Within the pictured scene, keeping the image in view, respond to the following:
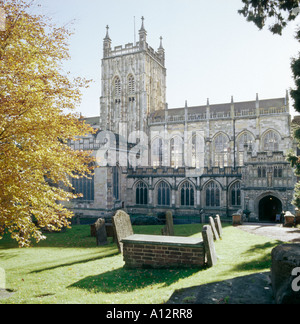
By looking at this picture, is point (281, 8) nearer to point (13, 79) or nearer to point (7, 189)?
point (13, 79)

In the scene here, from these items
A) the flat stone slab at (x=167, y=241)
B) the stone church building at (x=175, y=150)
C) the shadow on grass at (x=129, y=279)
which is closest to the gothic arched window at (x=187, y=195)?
the stone church building at (x=175, y=150)

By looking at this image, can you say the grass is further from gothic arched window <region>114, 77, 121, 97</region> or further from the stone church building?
gothic arched window <region>114, 77, 121, 97</region>

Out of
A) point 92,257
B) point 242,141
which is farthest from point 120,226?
point 242,141

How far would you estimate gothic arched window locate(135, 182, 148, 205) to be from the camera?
110ft

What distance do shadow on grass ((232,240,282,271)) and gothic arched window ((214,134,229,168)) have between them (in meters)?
26.8

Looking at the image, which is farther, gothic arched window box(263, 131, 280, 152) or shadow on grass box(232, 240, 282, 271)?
gothic arched window box(263, 131, 280, 152)

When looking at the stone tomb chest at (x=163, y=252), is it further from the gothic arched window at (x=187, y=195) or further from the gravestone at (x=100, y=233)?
the gothic arched window at (x=187, y=195)

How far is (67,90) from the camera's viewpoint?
853cm

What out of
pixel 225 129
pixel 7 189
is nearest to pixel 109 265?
pixel 7 189

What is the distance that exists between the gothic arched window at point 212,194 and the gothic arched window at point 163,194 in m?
4.49

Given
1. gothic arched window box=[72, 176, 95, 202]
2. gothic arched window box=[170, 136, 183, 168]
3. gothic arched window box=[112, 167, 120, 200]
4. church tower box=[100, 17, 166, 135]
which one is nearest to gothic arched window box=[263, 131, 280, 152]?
gothic arched window box=[170, 136, 183, 168]

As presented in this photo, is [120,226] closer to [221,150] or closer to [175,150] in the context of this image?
[221,150]

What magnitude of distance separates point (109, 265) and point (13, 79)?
21.9 feet

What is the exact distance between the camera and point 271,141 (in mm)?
35438
